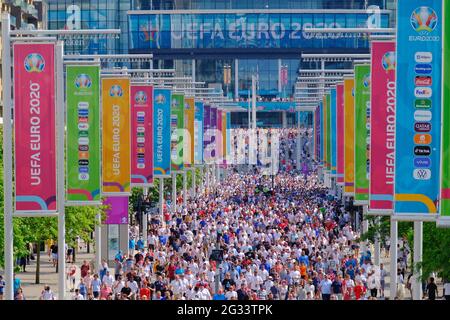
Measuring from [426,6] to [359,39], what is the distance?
324ft

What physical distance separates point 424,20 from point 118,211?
2115 centimetres

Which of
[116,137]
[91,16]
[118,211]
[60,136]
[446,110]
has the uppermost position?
[91,16]

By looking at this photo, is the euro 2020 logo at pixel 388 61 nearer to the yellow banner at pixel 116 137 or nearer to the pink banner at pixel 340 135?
the yellow banner at pixel 116 137

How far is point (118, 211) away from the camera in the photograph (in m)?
38.4

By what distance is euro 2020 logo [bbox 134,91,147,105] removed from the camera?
42.5 m

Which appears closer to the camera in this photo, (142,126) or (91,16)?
(142,126)

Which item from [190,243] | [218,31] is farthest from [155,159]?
[218,31]

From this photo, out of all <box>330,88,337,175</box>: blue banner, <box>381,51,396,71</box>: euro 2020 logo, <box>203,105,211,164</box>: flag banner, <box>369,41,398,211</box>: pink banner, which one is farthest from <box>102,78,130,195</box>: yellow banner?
<box>203,105,211,164</box>: flag banner

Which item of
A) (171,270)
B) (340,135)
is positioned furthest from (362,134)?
(340,135)

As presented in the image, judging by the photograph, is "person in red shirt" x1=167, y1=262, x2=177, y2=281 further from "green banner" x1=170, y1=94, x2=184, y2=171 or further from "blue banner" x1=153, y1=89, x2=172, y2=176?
"green banner" x1=170, y1=94, x2=184, y2=171

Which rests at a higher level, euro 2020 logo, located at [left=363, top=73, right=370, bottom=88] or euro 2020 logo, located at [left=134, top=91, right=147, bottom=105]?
euro 2020 logo, located at [left=363, top=73, right=370, bottom=88]

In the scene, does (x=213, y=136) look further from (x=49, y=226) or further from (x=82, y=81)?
Result: (x=82, y=81)

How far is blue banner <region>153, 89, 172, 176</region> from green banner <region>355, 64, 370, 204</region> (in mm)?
Answer: 18562

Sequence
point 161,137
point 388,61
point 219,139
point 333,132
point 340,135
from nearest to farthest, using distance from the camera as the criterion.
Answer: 1. point 388,61
2. point 340,135
3. point 333,132
4. point 161,137
5. point 219,139
